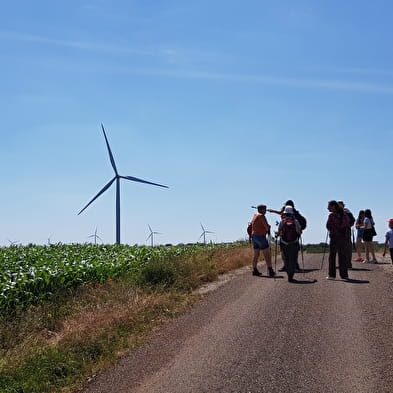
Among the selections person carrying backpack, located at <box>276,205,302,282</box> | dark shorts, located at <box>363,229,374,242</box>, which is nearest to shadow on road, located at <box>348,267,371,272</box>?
dark shorts, located at <box>363,229,374,242</box>

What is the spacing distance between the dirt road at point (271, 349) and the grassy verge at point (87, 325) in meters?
0.49

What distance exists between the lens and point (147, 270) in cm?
1572

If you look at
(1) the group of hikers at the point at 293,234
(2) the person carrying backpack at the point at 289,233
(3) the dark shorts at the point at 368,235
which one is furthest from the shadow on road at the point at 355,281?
(3) the dark shorts at the point at 368,235

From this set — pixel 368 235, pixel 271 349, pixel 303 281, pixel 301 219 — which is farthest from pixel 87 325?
pixel 368 235

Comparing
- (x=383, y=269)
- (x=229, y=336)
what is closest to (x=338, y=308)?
(x=229, y=336)

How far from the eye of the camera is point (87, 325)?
1068 centimetres

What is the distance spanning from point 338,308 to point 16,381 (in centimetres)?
575

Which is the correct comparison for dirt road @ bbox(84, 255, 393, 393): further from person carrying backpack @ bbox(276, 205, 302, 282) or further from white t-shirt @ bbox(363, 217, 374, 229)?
white t-shirt @ bbox(363, 217, 374, 229)

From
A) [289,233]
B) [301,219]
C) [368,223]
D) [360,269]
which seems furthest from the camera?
[368,223]

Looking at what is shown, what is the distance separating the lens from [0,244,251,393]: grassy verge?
8242 mm

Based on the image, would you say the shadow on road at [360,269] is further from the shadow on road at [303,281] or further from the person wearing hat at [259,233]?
the shadow on road at [303,281]

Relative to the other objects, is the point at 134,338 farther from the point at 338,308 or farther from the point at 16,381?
the point at 338,308

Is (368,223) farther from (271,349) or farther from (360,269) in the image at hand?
(271,349)

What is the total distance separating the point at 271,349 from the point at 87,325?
3.61 m
